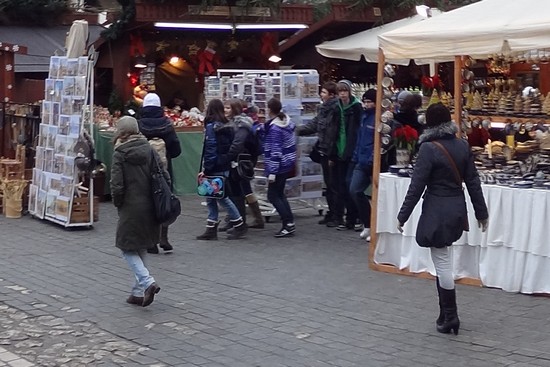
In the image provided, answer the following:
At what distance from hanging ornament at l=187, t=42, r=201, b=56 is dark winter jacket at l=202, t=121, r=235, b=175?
7.67 meters

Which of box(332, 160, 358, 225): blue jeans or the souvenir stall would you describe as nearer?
the souvenir stall

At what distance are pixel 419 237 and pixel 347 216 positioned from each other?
16.2ft

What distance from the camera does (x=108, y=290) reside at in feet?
28.7

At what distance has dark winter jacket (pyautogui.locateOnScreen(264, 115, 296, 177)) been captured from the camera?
11203 millimetres

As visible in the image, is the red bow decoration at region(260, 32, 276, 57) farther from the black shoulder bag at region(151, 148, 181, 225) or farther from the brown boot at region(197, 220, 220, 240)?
the black shoulder bag at region(151, 148, 181, 225)

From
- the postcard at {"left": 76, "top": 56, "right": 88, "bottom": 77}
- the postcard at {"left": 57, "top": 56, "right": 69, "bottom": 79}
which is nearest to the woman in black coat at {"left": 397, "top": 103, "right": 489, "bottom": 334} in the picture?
the postcard at {"left": 76, "top": 56, "right": 88, "bottom": 77}

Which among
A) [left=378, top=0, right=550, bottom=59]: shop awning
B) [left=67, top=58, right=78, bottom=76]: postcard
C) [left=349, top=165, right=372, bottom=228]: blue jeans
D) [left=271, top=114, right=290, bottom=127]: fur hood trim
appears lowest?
[left=349, top=165, right=372, bottom=228]: blue jeans

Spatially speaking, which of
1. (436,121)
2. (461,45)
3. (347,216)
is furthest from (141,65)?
(436,121)

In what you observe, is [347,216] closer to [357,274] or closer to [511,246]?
[357,274]

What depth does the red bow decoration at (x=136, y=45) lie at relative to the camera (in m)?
17.5

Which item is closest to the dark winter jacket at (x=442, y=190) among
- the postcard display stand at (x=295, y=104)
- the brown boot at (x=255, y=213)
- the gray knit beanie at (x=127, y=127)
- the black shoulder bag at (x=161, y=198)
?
the black shoulder bag at (x=161, y=198)

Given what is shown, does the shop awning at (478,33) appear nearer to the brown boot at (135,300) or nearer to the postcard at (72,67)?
the brown boot at (135,300)

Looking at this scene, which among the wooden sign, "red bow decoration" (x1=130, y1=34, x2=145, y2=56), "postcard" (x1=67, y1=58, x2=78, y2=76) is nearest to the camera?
"postcard" (x1=67, y1=58, x2=78, y2=76)

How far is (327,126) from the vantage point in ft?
38.1
